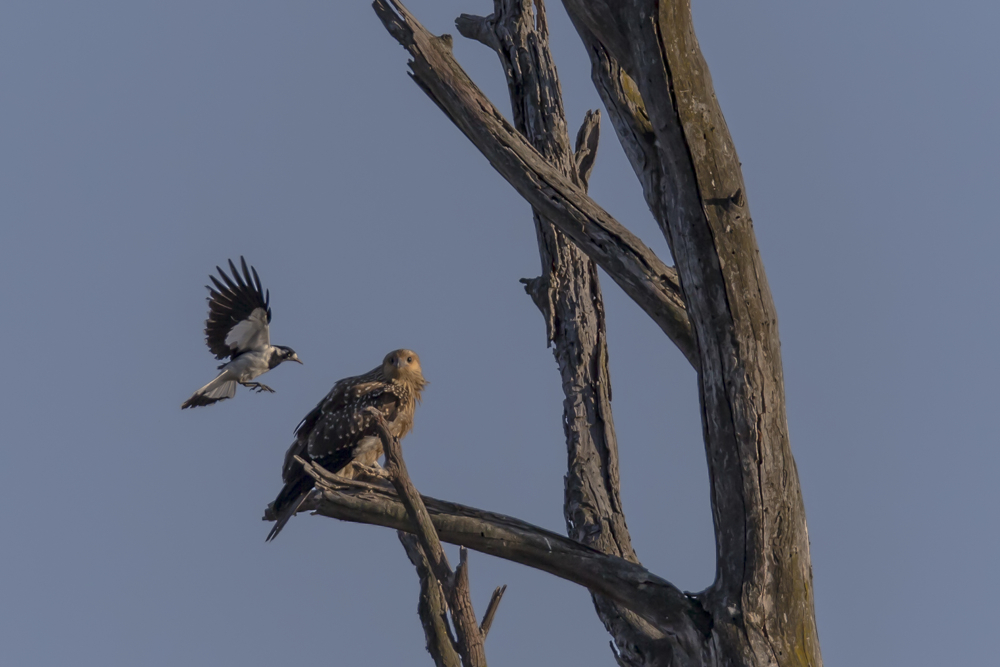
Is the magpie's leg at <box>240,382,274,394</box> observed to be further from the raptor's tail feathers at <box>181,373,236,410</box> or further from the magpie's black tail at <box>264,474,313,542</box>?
the magpie's black tail at <box>264,474,313,542</box>

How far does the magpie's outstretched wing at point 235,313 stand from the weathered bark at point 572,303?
12.2 feet

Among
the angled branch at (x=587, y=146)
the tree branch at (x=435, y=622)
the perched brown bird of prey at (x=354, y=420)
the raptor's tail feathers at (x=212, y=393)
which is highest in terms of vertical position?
the angled branch at (x=587, y=146)

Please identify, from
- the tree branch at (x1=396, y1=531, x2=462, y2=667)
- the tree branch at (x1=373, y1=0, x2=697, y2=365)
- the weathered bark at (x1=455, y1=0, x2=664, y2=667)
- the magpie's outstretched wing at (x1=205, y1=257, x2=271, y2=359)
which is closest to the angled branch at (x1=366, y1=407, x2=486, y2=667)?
the tree branch at (x1=396, y1=531, x2=462, y2=667)

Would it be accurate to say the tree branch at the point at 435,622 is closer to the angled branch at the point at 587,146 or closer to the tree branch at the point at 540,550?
the tree branch at the point at 540,550

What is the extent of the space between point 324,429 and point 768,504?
11.9 feet

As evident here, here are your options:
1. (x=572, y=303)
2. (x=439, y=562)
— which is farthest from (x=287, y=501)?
(x=572, y=303)

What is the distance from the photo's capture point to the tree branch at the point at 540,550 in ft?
13.7

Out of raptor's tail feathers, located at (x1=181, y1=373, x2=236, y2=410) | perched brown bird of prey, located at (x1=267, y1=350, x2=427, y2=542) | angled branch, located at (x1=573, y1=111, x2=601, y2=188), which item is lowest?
perched brown bird of prey, located at (x1=267, y1=350, x2=427, y2=542)

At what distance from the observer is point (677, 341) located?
4.38 meters

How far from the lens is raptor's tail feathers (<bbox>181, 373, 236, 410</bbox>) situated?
31.8ft

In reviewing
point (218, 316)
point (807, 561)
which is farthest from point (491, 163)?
point (218, 316)

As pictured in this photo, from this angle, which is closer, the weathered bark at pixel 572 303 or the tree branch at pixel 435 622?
the tree branch at pixel 435 622

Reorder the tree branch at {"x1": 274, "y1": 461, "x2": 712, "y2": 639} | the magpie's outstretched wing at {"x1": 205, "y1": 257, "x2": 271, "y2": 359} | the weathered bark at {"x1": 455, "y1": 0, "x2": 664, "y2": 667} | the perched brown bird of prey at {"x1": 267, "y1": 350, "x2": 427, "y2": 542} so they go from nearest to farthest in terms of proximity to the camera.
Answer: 1. the tree branch at {"x1": 274, "y1": 461, "x2": 712, "y2": 639}
2. the weathered bark at {"x1": 455, "y1": 0, "x2": 664, "y2": 667}
3. the perched brown bird of prey at {"x1": 267, "y1": 350, "x2": 427, "y2": 542}
4. the magpie's outstretched wing at {"x1": 205, "y1": 257, "x2": 271, "y2": 359}

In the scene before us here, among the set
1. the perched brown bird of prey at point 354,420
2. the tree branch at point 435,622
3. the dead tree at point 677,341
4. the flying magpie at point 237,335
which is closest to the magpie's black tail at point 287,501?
the perched brown bird of prey at point 354,420
